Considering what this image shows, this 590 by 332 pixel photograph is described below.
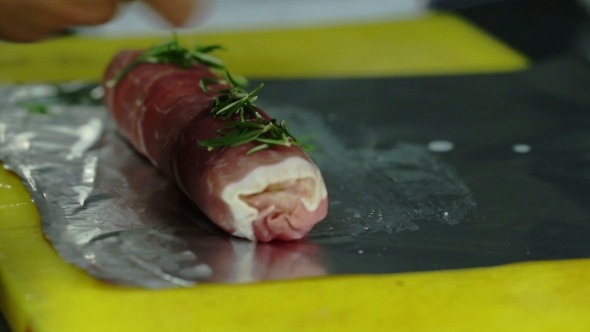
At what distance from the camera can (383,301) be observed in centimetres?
192

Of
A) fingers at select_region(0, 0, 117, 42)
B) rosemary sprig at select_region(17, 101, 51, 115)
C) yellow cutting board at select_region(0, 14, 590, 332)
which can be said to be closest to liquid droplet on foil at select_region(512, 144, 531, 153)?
yellow cutting board at select_region(0, 14, 590, 332)

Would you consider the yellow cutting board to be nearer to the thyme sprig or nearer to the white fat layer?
the white fat layer

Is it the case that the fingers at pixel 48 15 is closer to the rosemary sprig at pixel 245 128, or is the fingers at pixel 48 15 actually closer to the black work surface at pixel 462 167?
the rosemary sprig at pixel 245 128

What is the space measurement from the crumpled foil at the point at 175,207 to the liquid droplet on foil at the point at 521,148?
310mm

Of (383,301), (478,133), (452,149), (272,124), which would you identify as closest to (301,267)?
(383,301)

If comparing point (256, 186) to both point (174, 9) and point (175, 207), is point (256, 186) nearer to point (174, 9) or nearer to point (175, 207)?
point (175, 207)

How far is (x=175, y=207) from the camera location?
2.39 meters

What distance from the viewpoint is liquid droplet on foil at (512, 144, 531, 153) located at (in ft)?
9.59

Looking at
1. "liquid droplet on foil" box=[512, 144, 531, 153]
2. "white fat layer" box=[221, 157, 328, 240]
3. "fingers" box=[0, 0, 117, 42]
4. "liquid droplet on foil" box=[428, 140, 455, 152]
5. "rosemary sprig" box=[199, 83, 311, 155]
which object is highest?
"fingers" box=[0, 0, 117, 42]

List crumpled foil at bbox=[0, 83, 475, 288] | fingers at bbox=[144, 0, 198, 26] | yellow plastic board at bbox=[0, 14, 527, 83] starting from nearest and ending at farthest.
Result: crumpled foil at bbox=[0, 83, 475, 288] < fingers at bbox=[144, 0, 198, 26] < yellow plastic board at bbox=[0, 14, 527, 83]

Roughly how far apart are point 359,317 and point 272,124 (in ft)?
1.96

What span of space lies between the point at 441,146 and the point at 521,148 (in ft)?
0.94

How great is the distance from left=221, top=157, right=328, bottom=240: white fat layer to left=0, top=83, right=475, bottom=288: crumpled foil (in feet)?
0.29

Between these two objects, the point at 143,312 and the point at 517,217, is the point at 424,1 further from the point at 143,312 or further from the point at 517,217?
the point at 143,312
